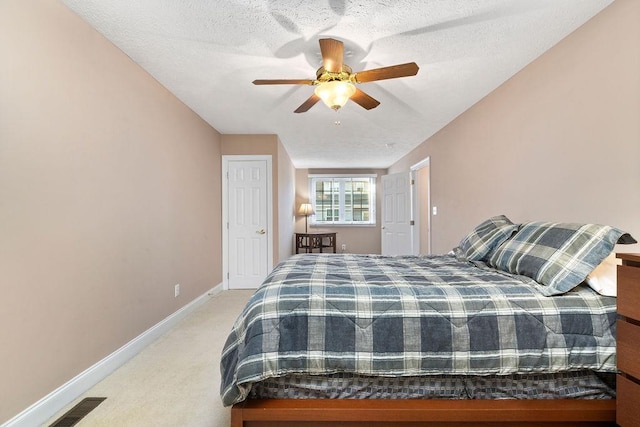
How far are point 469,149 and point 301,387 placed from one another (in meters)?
2.98

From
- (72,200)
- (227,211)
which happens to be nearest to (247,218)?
(227,211)

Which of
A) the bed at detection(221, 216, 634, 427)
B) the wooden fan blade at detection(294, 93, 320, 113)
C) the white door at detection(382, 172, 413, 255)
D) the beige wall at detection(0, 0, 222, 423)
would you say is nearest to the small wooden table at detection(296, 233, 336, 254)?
the white door at detection(382, 172, 413, 255)

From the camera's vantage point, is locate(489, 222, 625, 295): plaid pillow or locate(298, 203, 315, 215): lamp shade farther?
locate(298, 203, 315, 215): lamp shade

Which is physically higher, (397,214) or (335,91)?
(335,91)

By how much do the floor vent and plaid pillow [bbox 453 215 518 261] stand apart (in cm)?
256

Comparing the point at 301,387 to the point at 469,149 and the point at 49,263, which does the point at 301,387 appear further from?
the point at 469,149

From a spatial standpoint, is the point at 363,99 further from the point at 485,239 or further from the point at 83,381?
the point at 83,381

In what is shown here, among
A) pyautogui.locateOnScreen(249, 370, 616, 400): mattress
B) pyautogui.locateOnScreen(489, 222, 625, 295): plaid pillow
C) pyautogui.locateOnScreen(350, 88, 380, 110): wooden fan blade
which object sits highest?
pyautogui.locateOnScreen(350, 88, 380, 110): wooden fan blade

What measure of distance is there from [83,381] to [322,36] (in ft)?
8.72

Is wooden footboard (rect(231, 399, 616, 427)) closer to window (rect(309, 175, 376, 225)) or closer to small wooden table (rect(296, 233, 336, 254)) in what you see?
small wooden table (rect(296, 233, 336, 254))

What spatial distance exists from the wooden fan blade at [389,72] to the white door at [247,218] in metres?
2.57

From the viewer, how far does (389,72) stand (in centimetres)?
182

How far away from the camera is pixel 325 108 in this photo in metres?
3.17

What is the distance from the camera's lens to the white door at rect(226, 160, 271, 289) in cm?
423
